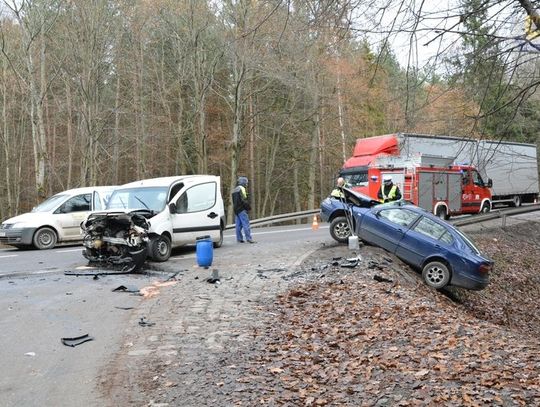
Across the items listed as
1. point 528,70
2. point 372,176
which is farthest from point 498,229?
point 528,70

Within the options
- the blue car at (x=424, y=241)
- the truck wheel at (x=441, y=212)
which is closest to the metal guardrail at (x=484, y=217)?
the truck wheel at (x=441, y=212)

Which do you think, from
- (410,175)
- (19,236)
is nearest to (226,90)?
(410,175)

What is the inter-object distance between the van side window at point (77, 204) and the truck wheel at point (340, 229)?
7.79m

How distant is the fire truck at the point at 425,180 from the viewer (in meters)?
21.9

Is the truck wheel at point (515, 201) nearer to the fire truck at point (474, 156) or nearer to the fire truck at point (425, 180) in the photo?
the fire truck at point (474, 156)

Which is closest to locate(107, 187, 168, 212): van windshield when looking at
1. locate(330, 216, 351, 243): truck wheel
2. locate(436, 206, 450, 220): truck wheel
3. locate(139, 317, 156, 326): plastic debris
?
locate(330, 216, 351, 243): truck wheel

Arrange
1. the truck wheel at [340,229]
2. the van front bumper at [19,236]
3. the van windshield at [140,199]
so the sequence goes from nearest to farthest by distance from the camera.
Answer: the van windshield at [140,199], the truck wheel at [340,229], the van front bumper at [19,236]

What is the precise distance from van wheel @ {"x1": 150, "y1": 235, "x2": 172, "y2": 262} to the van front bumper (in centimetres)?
522

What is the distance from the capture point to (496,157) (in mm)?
7812

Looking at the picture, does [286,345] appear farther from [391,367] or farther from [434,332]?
[434,332]

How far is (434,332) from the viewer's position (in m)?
6.95

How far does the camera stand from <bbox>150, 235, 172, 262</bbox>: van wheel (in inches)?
490

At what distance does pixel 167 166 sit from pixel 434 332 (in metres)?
30.9

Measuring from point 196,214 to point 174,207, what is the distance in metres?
0.89
